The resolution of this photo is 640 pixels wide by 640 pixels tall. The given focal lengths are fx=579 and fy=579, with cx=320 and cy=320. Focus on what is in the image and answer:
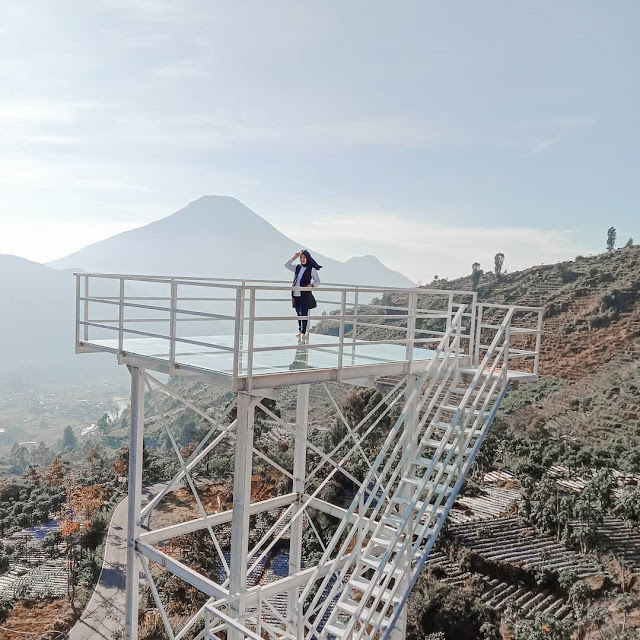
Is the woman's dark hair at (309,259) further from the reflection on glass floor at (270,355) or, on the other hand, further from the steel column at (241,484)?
the steel column at (241,484)

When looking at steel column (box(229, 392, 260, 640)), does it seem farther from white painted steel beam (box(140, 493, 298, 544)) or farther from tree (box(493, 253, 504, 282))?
tree (box(493, 253, 504, 282))

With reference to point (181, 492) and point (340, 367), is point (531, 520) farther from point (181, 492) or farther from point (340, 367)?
point (340, 367)

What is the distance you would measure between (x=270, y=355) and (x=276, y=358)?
13.2 inches

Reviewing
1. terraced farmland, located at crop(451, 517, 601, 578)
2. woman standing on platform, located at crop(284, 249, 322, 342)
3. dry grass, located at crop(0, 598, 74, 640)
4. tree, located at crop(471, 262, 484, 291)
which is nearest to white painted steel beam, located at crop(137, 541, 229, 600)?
woman standing on platform, located at crop(284, 249, 322, 342)

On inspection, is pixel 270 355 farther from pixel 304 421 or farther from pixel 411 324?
pixel 304 421

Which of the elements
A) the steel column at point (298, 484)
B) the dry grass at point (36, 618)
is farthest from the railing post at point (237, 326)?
the dry grass at point (36, 618)


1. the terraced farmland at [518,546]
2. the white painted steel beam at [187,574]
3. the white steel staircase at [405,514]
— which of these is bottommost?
the terraced farmland at [518,546]

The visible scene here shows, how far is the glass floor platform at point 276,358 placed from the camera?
725 centimetres

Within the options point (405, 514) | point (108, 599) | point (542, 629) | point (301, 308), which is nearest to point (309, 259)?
point (301, 308)

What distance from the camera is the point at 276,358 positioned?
8602mm

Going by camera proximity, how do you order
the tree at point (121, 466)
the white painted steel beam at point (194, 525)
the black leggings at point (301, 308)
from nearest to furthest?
the black leggings at point (301, 308), the white painted steel beam at point (194, 525), the tree at point (121, 466)

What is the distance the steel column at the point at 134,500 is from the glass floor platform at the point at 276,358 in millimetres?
725

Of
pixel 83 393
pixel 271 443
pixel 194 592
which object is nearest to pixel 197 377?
pixel 194 592

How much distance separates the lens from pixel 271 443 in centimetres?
3344
